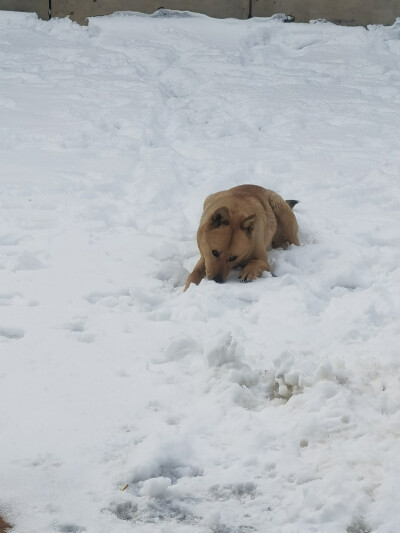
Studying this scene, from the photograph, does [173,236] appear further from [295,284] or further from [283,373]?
[283,373]

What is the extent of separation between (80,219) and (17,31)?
911 cm

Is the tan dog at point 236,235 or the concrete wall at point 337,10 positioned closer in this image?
the tan dog at point 236,235

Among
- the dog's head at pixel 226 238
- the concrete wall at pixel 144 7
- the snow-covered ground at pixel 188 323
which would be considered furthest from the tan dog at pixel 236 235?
the concrete wall at pixel 144 7

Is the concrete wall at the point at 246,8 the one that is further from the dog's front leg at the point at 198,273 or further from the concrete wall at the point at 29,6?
the dog's front leg at the point at 198,273

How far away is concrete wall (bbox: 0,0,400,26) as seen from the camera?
48.2ft

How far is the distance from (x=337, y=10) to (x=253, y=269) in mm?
10592

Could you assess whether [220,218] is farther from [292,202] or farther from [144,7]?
[144,7]

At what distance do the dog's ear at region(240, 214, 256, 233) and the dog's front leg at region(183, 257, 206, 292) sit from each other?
0.44m

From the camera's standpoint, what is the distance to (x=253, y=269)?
5.91m

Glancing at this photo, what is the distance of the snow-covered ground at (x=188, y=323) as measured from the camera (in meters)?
3.16

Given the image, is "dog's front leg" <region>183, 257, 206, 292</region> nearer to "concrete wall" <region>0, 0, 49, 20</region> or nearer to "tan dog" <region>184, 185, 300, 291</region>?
"tan dog" <region>184, 185, 300, 291</region>

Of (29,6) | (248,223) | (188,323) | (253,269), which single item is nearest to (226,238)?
(248,223)

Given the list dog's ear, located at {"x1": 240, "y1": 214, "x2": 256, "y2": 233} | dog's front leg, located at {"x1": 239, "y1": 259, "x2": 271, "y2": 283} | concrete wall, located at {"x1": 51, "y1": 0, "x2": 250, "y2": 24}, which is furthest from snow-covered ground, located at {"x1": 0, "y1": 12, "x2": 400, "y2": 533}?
concrete wall, located at {"x1": 51, "y1": 0, "x2": 250, "y2": 24}

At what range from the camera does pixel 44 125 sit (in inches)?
397
